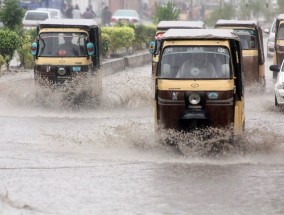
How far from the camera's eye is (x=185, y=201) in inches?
434

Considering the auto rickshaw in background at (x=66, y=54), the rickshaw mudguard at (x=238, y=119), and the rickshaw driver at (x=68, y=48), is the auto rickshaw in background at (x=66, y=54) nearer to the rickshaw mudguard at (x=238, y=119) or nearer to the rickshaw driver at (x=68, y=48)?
the rickshaw driver at (x=68, y=48)

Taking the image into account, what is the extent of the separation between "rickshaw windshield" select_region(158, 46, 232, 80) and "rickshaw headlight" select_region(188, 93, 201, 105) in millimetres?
495

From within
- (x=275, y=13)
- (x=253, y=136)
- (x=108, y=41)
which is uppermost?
(x=253, y=136)

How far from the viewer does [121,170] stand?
1341 centimetres

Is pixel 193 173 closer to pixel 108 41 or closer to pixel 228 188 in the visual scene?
pixel 228 188

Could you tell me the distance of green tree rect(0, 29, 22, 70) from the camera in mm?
28641

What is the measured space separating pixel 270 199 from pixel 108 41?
26.1 metres

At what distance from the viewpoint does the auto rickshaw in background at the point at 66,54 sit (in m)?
21.9

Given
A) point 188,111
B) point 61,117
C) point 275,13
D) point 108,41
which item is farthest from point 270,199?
point 275,13

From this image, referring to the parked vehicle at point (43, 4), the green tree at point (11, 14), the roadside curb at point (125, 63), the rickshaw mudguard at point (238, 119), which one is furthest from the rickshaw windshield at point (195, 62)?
the parked vehicle at point (43, 4)

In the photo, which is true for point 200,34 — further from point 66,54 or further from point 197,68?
point 66,54

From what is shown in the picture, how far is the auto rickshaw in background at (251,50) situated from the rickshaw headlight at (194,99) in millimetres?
11841

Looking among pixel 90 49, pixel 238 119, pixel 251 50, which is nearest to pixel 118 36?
pixel 251 50

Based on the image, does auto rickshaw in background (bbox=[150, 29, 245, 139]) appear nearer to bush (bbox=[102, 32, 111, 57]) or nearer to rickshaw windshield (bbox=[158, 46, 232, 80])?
rickshaw windshield (bbox=[158, 46, 232, 80])
